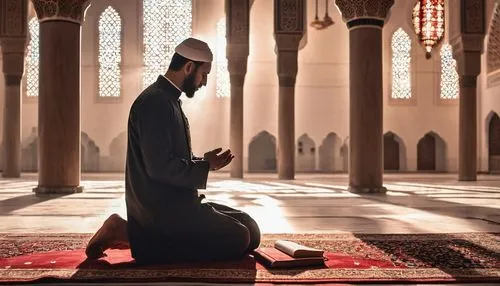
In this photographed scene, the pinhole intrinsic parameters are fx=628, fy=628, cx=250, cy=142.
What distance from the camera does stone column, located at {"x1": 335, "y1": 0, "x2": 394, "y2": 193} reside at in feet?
30.1

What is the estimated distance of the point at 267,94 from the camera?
20.5 m

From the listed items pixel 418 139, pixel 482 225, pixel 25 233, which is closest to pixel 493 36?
pixel 418 139

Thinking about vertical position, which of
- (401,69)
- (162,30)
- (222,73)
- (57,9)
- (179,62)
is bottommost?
(179,62)

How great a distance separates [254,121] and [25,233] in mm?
15849

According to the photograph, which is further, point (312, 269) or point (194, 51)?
point (194, 51)

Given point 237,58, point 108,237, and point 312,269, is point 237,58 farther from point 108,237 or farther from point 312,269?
point 312,269

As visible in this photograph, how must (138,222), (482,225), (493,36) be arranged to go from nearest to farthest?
1. (138,222)
2. (482,225)
3. (493,36)

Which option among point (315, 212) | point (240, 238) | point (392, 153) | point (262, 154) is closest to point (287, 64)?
point (262, 154)

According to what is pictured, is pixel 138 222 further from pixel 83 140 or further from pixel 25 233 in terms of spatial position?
pixel 83 140

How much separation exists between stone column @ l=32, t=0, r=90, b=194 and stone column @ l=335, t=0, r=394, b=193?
402cm

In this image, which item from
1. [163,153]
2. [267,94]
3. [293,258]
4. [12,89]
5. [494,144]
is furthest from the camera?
[267,94]

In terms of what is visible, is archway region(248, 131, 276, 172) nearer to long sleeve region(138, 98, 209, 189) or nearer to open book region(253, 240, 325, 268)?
open book region(253, 240, 325, 268)

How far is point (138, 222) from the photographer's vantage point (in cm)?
327

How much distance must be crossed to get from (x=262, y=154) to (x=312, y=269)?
59.9 ft
